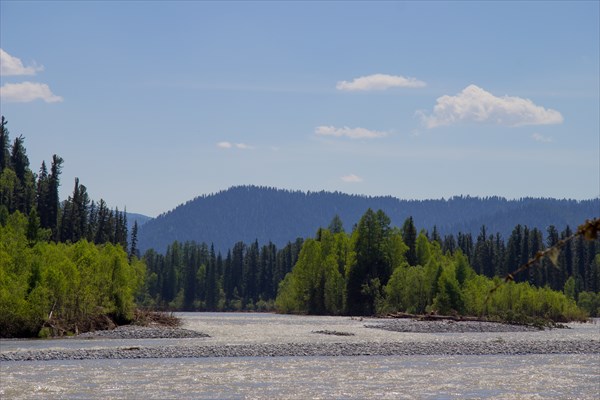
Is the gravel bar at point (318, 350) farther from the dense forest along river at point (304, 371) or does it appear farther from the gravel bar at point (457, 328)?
the gravel bar at point (457, 328)

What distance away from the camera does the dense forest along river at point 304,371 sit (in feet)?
104

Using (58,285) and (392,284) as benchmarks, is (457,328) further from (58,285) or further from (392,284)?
(392,284)

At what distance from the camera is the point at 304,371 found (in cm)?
3950

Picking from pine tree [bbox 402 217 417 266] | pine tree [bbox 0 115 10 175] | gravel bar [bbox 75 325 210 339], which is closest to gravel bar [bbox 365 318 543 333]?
gravel bar [bbox 75 325 210 339]

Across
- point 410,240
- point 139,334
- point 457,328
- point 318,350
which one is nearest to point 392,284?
point 410,240

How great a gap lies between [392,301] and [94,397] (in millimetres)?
99155

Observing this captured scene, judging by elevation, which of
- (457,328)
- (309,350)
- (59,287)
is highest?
(59,287)

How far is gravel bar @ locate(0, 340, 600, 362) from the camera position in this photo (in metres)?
45.9

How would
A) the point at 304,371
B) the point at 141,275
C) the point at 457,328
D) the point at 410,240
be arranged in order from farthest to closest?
1. the point at 410,240
2. the point at 141,275
3. the point at 457,328
4. the point at 304,371

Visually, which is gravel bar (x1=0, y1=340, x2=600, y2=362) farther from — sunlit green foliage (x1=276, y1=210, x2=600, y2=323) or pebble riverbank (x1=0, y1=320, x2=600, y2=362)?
sunlit green foliage (x1=276, y1=210, x2=600, y2=323)

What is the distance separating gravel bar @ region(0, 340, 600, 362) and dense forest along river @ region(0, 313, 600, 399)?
0.22ft

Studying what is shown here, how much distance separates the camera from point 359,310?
458ft

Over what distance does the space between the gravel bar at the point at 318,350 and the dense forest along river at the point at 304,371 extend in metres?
0.07

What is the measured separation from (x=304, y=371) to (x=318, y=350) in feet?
39.9
